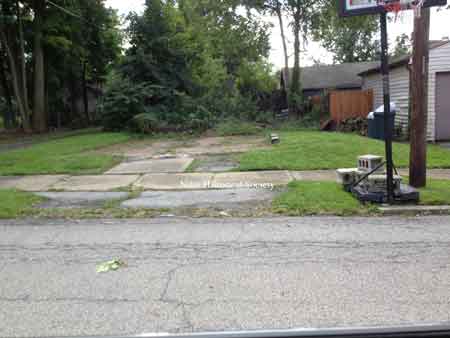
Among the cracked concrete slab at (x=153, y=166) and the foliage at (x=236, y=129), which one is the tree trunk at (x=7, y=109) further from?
the cracked concrete slab at (x=153, y=166)

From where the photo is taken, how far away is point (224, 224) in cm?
612

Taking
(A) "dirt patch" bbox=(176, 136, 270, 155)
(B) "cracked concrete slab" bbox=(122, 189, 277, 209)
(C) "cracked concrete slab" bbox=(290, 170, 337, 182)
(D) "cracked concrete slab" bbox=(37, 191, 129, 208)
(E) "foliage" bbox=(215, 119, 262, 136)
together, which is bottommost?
(B) "cracked concrete slab" bbox=(122, 189, 277, 209)

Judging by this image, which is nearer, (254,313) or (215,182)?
(254,313)

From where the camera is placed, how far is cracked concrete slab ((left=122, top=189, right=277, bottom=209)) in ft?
24.0

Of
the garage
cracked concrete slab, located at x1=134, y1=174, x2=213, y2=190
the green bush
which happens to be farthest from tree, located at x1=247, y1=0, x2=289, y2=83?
cracked concrete slab, located at x1=134, y1=174, x2=213, y2=190

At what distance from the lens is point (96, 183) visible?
9.37 m

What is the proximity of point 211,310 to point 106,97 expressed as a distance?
2146 centimetres

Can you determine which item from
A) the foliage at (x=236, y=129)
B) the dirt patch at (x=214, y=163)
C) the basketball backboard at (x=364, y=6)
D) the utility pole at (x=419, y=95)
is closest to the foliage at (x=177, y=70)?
the foliage at (x=236, y=129)

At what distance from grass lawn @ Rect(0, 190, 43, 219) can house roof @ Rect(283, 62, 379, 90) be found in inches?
980

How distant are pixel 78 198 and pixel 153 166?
3652mm

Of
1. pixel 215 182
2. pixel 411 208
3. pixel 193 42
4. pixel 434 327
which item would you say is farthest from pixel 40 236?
pixel 193 42

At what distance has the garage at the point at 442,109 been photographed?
1510 centimetres

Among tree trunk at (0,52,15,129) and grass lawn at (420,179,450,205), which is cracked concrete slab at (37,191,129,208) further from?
tree trunk at (0,52,15,129)

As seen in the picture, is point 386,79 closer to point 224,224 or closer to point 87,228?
point 224,224
